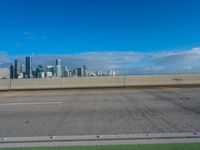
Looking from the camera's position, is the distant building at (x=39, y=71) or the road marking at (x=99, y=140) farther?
the distant building at (x=39, y=71)

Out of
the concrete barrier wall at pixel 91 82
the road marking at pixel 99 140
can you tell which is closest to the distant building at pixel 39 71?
the concrete barrier wall at pixel 91 82

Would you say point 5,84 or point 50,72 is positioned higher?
point 50,72

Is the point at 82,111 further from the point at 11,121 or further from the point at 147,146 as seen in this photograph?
the point at 147,146

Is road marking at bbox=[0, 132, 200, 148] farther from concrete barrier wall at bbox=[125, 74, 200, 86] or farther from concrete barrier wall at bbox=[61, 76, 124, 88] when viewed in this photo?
concrete barrier wall at bbox=[125, 74, 200, 86]

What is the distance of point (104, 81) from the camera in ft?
78.5

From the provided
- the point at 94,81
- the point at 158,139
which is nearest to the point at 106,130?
the point at 158,139

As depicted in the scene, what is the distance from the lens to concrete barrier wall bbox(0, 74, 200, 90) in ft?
78.2

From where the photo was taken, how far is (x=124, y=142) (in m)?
5.61

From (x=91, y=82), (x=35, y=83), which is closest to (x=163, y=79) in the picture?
(x=91, y=82)

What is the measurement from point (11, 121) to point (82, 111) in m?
2.58

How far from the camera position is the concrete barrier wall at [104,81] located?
23.8 metres

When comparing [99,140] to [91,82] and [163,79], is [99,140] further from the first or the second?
[163,79]

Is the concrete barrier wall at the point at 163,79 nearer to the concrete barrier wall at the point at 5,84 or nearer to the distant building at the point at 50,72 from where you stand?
the distant building at the point at 50,72

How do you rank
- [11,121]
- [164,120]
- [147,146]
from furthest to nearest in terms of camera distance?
1. [11,121]
2. [164,120]
3. [147,146]
